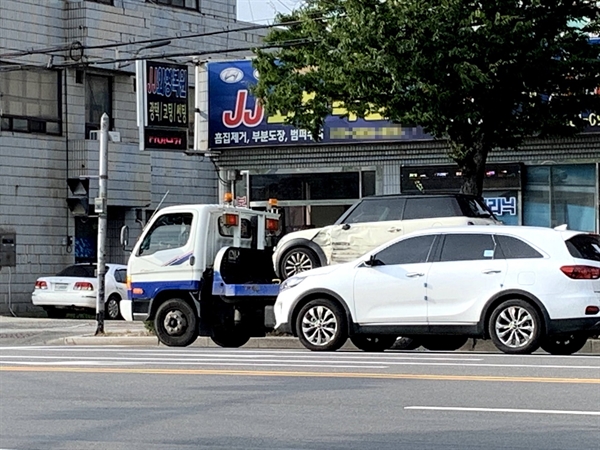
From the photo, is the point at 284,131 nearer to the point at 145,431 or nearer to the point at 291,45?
the point at 291,45

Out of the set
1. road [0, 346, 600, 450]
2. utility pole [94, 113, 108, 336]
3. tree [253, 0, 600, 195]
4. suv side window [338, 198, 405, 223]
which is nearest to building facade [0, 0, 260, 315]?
utility pole [94, 113, 108, 336]

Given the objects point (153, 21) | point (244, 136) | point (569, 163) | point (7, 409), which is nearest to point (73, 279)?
point (244, 136)

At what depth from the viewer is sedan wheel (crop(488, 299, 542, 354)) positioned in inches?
661

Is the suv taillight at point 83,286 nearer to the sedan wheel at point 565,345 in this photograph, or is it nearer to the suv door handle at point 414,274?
the suv door handle at point 414,274

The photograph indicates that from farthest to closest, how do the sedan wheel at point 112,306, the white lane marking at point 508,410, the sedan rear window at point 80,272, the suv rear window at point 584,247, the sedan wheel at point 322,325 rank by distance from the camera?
the sedan rear window at point 80,272 → the sedan wheel at point 112,306 → the sedan wheel at point 322,325 → the suv rear window at point 584,247 → the white lane marking at point 508,410

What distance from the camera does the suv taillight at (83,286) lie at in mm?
32812

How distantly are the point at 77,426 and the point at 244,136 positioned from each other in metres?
20.5

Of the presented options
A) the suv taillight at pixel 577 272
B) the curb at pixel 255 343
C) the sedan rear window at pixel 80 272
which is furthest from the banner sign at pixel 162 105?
the suv taillight at pixel 577 272

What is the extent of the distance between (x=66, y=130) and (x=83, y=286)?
6081 mm

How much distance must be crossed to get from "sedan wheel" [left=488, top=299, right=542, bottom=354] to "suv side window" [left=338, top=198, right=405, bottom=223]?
3909 mm

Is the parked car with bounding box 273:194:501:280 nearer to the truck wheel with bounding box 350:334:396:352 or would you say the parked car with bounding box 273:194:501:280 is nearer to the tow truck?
the tow truck

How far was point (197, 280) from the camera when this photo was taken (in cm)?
2019

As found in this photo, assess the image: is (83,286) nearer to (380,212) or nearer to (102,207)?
(102,207)

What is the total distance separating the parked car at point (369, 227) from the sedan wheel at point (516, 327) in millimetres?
3281
